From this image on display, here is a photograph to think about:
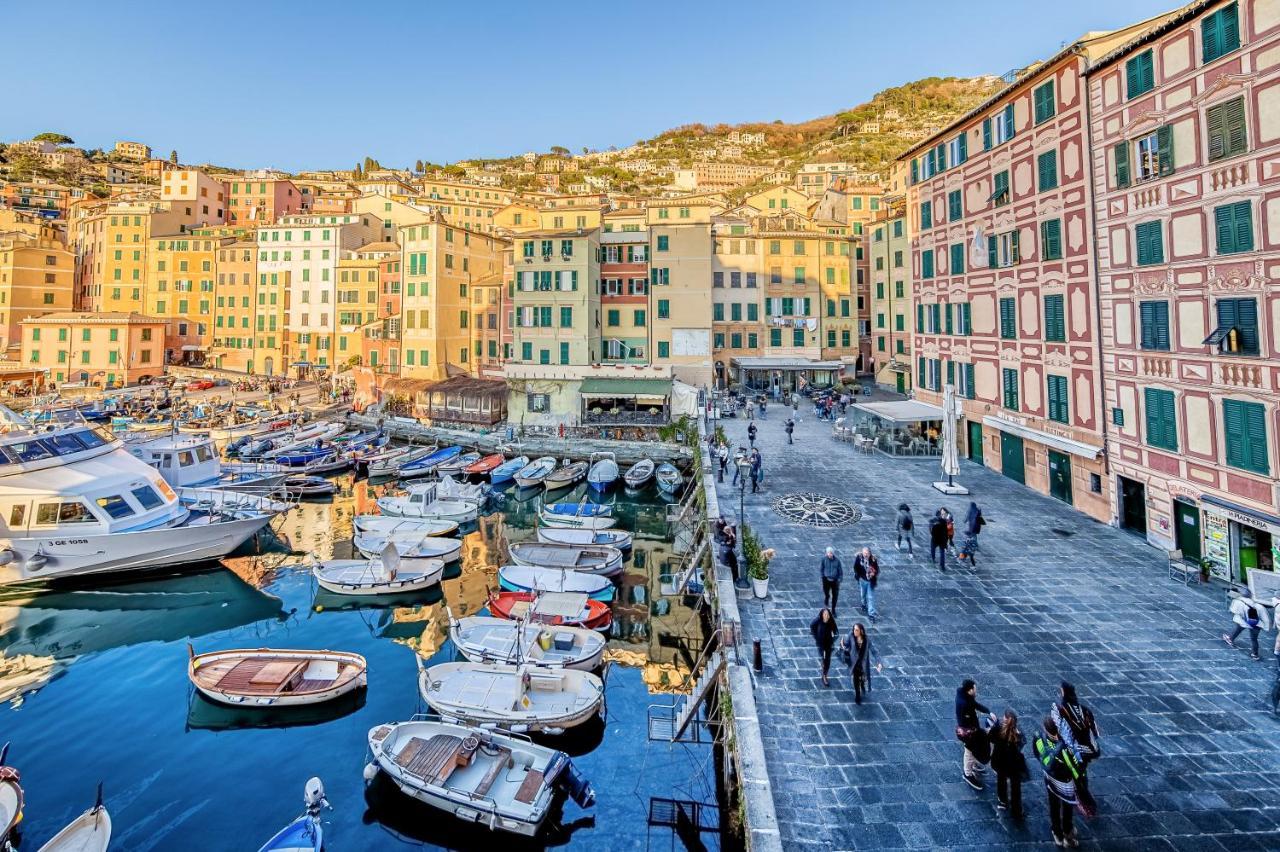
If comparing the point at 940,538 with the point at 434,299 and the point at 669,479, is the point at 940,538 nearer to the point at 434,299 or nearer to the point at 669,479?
the point at 669,479

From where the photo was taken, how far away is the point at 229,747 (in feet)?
45.2

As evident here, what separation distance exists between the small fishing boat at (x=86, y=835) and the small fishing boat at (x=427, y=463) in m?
28.7

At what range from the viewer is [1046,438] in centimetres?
2119

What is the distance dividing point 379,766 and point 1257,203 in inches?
898

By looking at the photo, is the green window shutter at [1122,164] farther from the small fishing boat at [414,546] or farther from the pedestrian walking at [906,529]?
the small fishing boat at [414,546]

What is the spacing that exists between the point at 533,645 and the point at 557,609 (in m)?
2.58

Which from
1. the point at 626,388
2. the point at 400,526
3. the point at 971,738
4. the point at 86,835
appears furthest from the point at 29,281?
the point at 971,738

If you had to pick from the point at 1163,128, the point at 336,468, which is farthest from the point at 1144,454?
the point at 336,468

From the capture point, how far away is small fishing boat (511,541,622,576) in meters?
22.0

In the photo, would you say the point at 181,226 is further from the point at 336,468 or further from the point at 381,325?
the point at 336,468

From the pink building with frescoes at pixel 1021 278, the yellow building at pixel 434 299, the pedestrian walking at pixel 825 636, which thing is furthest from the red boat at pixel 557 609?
the yellow building at pixel 434 299

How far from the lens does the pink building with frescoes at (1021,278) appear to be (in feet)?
64.5

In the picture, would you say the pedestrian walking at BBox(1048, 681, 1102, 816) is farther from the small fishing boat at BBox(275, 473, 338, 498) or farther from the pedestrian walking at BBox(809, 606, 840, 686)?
the small fishing boat at BBox(275, 473, 338, 498)

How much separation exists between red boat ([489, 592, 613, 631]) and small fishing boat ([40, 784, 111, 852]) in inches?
367
